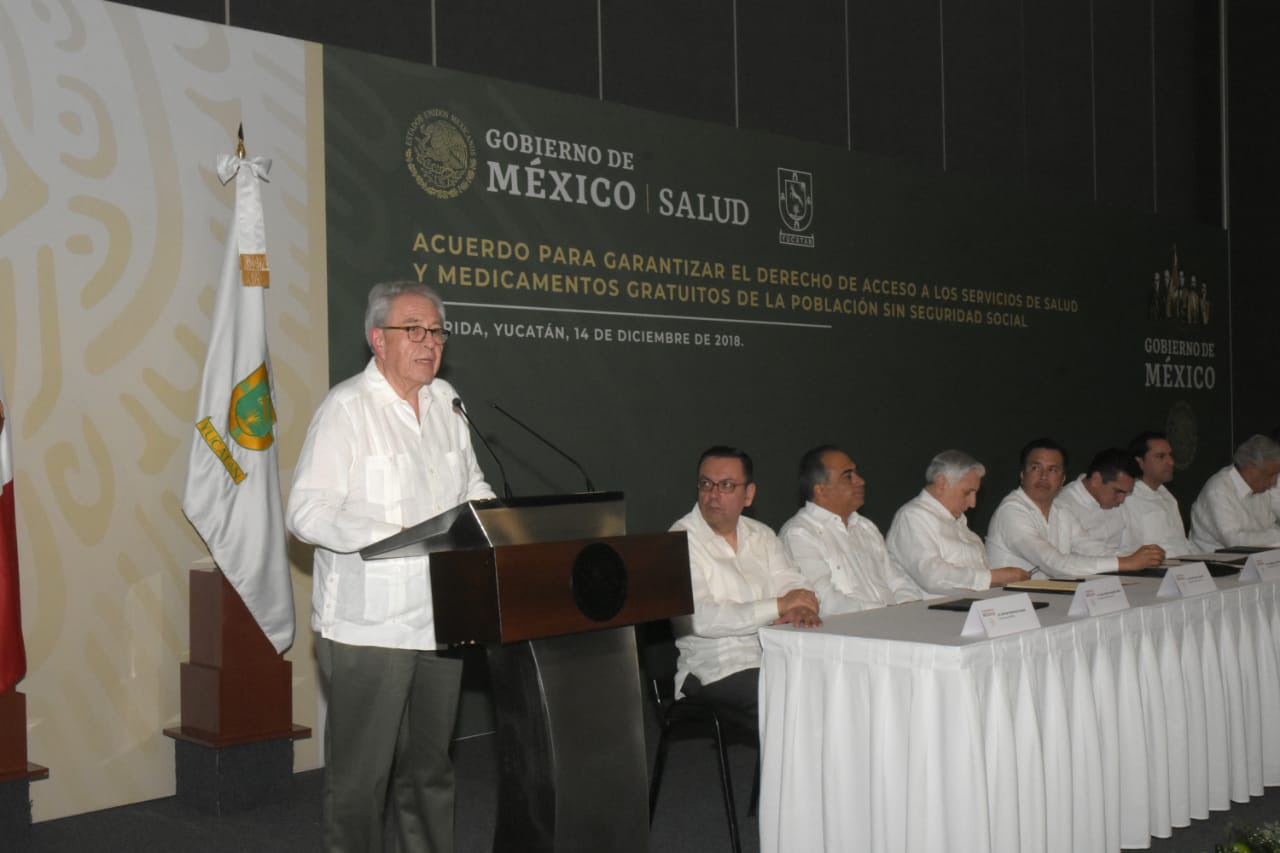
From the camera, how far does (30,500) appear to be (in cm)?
417

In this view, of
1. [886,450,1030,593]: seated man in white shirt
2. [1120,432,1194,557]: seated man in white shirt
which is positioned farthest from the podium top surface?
[1120,432,1194,557]: seated man in white shirt

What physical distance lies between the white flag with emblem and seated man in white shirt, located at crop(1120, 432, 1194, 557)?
4074 mm

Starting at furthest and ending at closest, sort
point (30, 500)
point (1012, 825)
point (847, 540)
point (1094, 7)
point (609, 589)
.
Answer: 1. point (1094, 7)
2. point (847, 540)
3. point (30, 500)
4. point (1012, 825)
5. point (609, 589)

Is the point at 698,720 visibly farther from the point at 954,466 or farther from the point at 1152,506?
the point at 1152,506

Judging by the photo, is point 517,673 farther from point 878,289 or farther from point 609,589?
point 878,289

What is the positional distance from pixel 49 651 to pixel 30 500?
493 mm

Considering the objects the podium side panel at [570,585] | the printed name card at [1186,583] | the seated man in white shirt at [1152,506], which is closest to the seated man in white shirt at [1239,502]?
the seated man in white shirt at [1152,506]

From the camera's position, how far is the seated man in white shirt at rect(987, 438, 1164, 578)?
210 inches

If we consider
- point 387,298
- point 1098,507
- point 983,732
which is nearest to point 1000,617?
point 983,732

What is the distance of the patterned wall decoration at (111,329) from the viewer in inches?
163

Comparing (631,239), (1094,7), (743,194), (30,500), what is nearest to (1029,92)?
(1094,7)

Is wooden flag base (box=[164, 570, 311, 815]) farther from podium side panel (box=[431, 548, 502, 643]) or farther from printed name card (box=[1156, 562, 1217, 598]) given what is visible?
printed name card (box=[1156, 562, 1217, 598])

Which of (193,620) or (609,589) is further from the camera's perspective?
(193,620)

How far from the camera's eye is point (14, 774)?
3.85 metres
